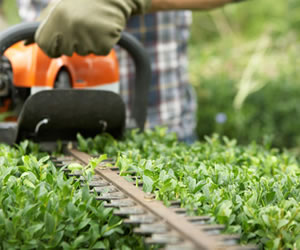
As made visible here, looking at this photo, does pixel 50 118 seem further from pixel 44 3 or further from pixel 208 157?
pixel 44 3

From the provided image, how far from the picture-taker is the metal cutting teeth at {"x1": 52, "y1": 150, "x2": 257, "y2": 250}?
100 centimetres

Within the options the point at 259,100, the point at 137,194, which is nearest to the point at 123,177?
the point at 137,194

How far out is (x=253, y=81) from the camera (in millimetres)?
5352

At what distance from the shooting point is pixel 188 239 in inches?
39.3

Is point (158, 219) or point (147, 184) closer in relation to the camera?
point (158, 219)

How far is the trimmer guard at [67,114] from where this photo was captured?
1812mm

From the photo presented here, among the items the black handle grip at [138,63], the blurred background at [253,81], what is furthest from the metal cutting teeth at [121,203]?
the blurred background at [253,81]

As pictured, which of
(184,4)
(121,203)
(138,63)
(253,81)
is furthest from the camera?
(253,81)

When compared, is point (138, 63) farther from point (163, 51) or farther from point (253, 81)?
point (253, 81)

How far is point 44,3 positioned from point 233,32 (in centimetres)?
A: 470

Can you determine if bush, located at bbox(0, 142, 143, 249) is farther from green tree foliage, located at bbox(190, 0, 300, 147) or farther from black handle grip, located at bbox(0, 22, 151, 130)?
green tree foliage, located at bbox(190, 0, 300, 147)

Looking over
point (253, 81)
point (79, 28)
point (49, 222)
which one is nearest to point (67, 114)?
point (79, 28)

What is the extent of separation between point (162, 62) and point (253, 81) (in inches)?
82.8

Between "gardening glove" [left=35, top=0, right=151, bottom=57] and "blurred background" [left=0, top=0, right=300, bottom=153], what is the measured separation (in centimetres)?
226
